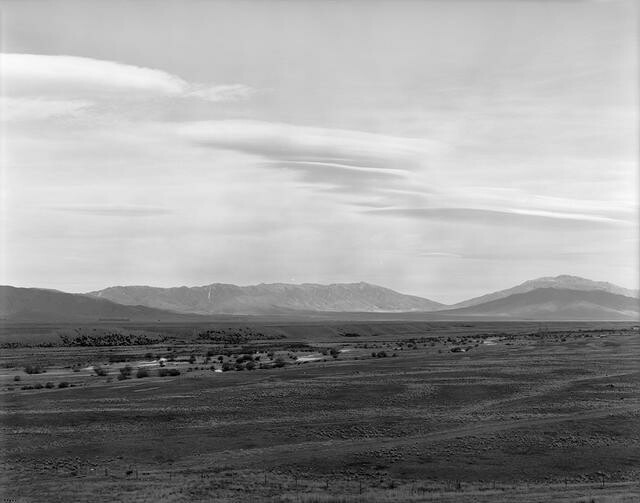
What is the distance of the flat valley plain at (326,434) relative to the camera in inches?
946

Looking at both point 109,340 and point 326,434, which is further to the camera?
point 109,340

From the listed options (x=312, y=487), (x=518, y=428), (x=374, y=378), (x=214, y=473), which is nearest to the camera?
(x=312, y=487)

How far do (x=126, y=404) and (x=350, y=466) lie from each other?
1753 cm

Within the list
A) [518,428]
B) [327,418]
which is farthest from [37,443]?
[518,428]

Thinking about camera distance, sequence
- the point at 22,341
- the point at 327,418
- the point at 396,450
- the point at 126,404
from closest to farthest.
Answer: the point at 396,450
the point at 327,418
the point at 126,404
the point at 22,341

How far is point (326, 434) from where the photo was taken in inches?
1239

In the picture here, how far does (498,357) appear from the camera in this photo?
67125 mm

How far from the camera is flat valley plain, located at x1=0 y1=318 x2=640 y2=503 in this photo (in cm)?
2403

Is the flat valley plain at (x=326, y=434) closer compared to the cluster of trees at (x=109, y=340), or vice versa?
the flat valley plain at (x=326, y=434)

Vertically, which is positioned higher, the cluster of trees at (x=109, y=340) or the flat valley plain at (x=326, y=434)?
the cluster of trees at (x=109, y=340)

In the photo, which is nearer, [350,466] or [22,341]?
[350,466]

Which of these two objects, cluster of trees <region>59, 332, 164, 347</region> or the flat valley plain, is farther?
cluster of trees <region>59, 332, 164, 347</region>

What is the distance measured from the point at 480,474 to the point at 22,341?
88.5m

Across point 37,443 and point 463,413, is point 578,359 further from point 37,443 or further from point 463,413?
point 37,443
